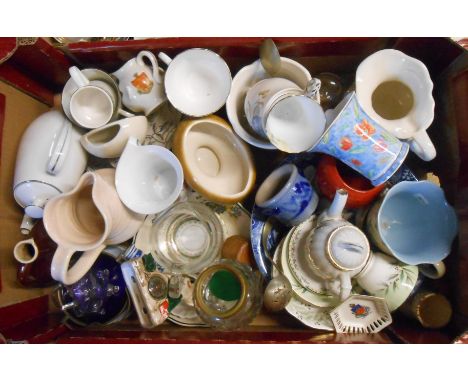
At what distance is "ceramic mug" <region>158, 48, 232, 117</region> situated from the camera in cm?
82

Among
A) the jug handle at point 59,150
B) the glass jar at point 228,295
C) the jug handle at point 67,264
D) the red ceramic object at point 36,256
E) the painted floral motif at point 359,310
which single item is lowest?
the painted floral motif at point 359,310

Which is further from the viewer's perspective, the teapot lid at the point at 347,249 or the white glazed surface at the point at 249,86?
the white glazed surface at the point at 249,86

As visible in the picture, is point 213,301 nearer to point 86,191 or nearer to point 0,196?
point 86,191

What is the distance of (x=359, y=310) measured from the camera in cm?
81

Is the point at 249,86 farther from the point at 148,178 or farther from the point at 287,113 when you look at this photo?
the point at 148,178

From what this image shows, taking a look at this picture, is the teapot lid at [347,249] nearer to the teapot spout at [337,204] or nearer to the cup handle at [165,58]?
the teapot spout at [337,204]

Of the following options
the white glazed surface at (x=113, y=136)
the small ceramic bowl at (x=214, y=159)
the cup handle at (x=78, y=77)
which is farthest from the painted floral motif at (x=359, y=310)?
the cup handle at (x=78, y=77)

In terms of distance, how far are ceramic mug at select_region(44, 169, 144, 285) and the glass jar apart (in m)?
0.19

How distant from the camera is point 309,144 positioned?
77 centimetres

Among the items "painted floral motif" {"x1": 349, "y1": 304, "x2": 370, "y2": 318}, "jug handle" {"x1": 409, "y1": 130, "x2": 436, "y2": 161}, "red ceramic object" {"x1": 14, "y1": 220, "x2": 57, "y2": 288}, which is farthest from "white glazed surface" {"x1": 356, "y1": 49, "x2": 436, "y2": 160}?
"red ceramic object" {"x1": 14, "y1": 220, "x2": 57, "y2": 288}

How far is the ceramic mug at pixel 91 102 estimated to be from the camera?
0.80m

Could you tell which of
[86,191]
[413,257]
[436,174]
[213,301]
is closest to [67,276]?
[86,191]

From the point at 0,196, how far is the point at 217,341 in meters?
0.52

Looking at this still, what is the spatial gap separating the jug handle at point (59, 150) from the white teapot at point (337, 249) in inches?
19.9
